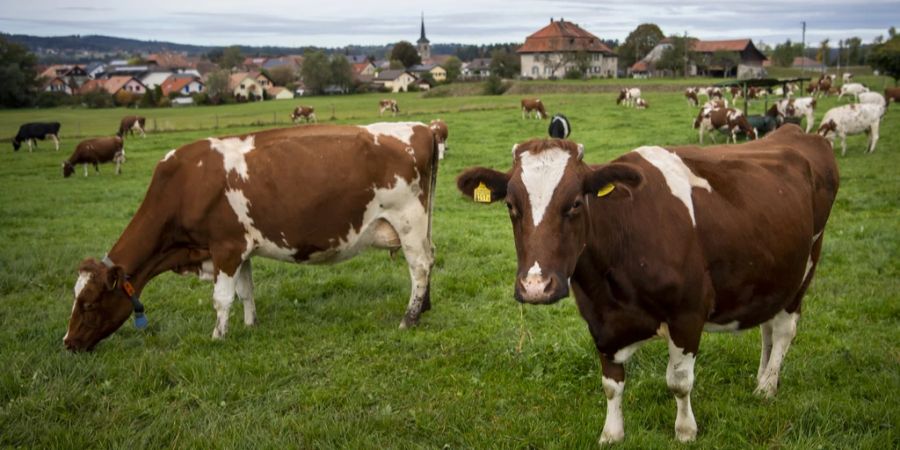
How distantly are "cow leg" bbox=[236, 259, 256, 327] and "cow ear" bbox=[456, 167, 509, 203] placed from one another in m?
4.27

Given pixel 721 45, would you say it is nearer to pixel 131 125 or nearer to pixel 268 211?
pixel 131 125

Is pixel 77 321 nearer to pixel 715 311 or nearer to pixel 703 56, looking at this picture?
pixel 715 311

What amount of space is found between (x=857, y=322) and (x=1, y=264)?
11.6 m

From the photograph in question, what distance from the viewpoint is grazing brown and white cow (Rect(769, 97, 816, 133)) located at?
2641 centimetres

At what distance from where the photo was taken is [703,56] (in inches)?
3585

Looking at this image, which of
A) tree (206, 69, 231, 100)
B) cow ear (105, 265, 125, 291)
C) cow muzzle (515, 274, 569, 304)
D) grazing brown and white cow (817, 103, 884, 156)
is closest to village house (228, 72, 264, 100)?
tree (206, 69, 231, 100)

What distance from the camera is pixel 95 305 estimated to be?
705cm

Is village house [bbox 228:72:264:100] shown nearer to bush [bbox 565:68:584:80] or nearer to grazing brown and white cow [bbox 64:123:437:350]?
bush [bbox 565:68:584:80]

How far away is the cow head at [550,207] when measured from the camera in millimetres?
3805

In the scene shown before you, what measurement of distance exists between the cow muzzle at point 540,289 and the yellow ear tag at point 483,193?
743mm

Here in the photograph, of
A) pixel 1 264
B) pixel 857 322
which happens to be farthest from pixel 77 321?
Result: pixel 857 322

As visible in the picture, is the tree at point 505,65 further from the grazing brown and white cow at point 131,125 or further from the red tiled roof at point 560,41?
the grazing brown and white cow at point 131,125

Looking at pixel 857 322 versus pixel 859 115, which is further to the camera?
pixel 859 115

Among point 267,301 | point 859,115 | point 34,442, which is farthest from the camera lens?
point 859,115
